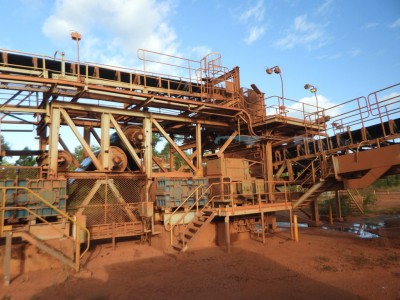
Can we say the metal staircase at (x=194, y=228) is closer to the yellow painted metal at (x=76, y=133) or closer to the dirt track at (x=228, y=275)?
the dirt track at (x=228, y=275)

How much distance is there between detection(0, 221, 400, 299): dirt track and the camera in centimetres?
769

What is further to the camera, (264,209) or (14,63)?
(264,209)

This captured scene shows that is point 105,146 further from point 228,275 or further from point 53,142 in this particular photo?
point 228,275

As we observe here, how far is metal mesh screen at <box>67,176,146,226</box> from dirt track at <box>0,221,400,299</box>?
1.24 meters

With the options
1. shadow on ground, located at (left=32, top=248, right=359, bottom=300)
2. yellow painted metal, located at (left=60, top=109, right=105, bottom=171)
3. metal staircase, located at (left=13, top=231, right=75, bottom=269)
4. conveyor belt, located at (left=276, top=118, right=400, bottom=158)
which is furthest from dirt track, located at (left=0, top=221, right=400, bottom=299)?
conveyor belt, located at (left=276, top=118, right=400, bottom=158)

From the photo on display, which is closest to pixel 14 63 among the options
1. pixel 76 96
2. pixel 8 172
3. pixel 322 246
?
pixel 76 96

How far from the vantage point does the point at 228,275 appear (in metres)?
9.26

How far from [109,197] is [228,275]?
274 inches

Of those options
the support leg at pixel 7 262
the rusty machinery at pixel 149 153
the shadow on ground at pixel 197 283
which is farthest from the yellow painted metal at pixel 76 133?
the support leg at pixel 7 262

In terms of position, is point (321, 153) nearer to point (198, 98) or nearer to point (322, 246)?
point (322, 246)

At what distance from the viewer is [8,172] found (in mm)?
10516

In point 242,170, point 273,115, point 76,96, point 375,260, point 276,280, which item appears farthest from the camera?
point 273,115

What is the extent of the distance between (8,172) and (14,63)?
5293mm

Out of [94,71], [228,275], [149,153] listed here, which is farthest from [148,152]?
[228,275]
